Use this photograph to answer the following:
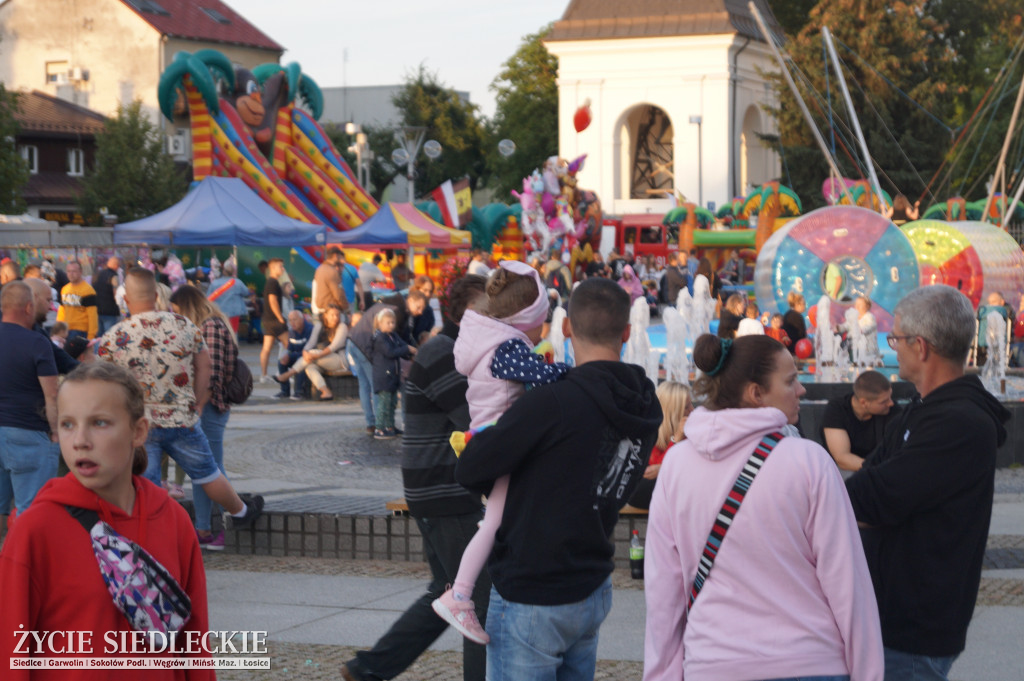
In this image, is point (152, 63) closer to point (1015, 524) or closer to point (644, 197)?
point (644, 197)

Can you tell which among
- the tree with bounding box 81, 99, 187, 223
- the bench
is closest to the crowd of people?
the bench

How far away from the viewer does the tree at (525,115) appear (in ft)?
222

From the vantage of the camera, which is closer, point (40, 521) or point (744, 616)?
point (40, 521)

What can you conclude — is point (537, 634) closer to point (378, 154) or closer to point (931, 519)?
point (931, 519)

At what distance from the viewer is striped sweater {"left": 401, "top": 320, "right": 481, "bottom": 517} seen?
503 cm

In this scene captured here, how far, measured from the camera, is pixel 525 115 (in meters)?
69.9

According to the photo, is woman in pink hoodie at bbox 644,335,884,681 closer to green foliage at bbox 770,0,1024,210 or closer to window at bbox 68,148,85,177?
green foliage at bbox 770,0,1024,210

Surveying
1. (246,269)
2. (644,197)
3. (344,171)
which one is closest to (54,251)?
(246,269)

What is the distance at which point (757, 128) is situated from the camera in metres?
60.9

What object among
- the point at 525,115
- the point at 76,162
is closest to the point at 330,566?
the point at 76,162

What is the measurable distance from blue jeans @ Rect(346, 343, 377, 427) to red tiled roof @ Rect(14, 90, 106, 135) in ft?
143

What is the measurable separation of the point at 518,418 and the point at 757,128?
58750 millimetres

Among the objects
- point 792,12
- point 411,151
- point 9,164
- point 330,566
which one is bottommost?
point 330,566

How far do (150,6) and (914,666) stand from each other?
198 ft
